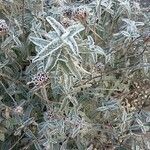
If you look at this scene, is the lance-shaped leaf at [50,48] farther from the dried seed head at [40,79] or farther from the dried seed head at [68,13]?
the dried seed head at [68,13]

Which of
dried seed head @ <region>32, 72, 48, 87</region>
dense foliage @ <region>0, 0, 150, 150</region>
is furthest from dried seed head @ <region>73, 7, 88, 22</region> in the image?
dried seed head @ <region>32, 72, 48, 87</region>

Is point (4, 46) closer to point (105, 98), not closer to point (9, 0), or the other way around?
point (9, 0)

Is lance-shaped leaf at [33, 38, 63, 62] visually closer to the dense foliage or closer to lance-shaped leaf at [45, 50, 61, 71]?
lance-shaped leaf at [45, 50, 61, 71]

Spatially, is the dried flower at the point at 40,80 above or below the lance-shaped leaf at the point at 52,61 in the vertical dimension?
below

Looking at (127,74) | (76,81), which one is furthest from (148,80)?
(76,81)

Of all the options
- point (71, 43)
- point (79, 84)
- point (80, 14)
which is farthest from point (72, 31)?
point (79, 84)

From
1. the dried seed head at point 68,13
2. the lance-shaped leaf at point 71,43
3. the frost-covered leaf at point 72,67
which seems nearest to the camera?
the lance-shaped leaf at point 71,43

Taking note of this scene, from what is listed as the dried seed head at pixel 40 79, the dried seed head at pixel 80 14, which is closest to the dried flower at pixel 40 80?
the dried seed head at pixel 40 79

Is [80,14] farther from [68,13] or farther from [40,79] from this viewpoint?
[40,79]
